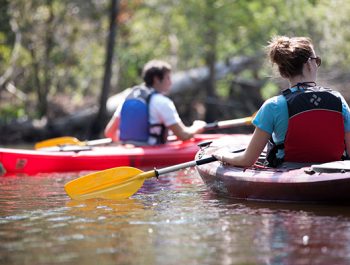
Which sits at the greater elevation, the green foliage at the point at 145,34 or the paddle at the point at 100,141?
the green foliage at the point at 145,34

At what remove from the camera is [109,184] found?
5648 millimetres

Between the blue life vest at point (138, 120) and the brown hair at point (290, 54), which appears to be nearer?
the brown hair at point (290, 54)

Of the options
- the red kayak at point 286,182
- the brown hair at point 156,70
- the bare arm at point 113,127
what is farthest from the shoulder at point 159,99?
the red kayak at point 286,182

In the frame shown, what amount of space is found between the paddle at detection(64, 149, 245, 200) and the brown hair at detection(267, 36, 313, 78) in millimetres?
1006

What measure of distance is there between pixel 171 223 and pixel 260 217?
54 cm

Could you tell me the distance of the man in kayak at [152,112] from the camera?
304 inches

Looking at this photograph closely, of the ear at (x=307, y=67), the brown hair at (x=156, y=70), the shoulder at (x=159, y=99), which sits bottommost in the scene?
the shoulder at (x=159, y=99)

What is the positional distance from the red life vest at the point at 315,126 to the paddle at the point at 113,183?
822 millimetres

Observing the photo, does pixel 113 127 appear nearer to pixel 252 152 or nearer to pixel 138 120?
pixel 138 120

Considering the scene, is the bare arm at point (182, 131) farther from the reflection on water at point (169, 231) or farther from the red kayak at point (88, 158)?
the reflection on water at point (169, 231)

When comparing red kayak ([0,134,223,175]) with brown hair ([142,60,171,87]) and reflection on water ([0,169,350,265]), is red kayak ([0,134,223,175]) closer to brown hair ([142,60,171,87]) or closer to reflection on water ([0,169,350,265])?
brown hair ([142,60,171,87])

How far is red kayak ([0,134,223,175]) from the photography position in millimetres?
7668

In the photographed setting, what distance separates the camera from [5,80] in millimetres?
14523

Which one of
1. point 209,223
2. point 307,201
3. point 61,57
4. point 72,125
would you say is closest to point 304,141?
point 307,201
